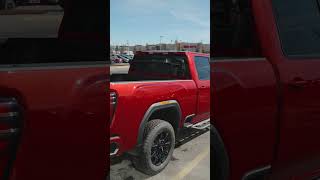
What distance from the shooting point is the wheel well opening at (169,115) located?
259 cm

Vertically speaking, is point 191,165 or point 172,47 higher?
point 172,47

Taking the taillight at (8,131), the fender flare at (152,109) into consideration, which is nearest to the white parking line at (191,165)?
the fender flare at (152,109)

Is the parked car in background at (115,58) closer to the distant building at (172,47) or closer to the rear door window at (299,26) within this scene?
the distant building at (172,47)

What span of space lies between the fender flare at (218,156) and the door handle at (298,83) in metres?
0.55

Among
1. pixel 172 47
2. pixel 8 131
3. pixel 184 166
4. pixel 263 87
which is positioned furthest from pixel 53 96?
pixel 263 87

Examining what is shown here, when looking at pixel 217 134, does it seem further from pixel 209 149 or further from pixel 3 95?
pixel 3 95

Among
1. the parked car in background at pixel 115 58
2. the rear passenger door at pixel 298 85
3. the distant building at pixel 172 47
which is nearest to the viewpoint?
the parked car in background at pixel 115 58

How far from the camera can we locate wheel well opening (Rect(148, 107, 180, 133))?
2.59 m

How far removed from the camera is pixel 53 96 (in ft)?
4.80

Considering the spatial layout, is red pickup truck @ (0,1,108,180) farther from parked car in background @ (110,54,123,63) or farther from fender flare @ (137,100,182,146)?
fender flare @ (137,100,182,146)

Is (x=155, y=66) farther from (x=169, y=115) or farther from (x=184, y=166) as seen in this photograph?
(x=184, y=166)

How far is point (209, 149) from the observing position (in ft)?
7.19

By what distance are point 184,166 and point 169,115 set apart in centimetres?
75

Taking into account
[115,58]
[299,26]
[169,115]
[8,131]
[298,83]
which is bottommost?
[169,115]
